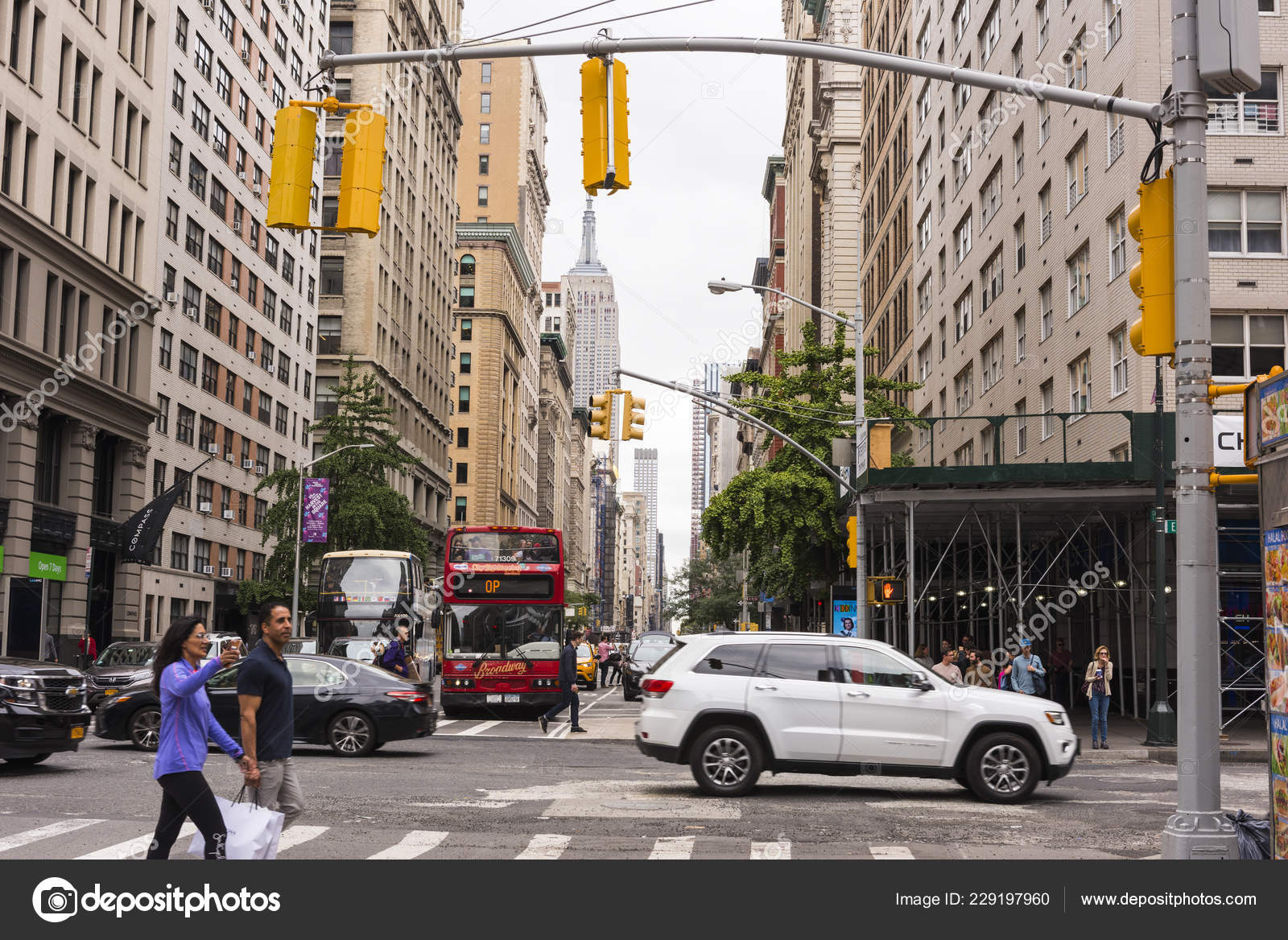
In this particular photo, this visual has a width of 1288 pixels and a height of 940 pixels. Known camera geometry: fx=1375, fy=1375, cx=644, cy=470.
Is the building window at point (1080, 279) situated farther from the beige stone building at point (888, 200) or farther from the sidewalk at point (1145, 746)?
the beige stone building at point (888, 200)

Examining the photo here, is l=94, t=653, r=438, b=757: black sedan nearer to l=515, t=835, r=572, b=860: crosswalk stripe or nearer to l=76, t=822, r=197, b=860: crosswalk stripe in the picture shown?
l=76, t=822, r=197, b=860: crosswalk stripe

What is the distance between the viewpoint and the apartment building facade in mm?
51344

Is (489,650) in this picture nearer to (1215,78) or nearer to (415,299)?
(1215,78)

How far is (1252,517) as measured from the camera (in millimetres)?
26891

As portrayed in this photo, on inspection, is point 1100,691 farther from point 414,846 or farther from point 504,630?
point 414,846

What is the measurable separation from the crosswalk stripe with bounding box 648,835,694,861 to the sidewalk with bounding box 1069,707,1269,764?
420 inches

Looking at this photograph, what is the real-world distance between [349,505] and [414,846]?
148ft

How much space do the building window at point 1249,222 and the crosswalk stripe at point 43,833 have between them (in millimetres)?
24917

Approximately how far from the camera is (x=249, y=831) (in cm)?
786

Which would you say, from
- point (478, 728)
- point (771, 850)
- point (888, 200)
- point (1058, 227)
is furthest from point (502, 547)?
point (888, 200)

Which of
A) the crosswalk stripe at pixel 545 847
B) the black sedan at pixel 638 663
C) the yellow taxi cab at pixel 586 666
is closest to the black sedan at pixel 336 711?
the crosswalk stripe at pixel 545 847

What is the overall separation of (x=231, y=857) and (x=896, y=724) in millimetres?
9010

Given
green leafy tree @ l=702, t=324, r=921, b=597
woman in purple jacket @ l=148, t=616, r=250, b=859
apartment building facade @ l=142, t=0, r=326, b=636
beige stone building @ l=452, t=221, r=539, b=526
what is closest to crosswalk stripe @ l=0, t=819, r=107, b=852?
woman in purple jacket @ l=148, t=616, r=250, b=859

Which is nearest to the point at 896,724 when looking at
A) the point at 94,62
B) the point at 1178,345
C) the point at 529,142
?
Answer: the point at 1178,345
